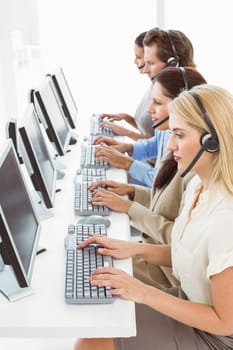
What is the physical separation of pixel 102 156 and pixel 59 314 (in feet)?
3.75

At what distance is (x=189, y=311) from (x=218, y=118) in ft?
1.60

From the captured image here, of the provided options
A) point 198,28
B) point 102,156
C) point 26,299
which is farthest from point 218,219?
point 198,28

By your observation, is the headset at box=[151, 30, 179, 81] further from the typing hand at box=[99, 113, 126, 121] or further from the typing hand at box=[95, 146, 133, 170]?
the typing hand at box=[99, 113, 126, 121]

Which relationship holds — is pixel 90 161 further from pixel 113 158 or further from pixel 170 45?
pixel 170 45

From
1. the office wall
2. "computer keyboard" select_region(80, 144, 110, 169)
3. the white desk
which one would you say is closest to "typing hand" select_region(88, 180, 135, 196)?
"computer keyboard" select_region(80, 144, 110, 169)

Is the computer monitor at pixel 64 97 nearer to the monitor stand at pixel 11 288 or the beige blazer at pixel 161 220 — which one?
the beige blazer at pixel 161 220

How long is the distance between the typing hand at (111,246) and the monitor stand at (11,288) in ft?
0.73

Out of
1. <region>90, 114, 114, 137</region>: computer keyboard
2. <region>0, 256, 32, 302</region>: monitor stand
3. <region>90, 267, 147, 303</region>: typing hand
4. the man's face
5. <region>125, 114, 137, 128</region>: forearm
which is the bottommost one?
<region>125, 114, 137, 128</region>: forearm

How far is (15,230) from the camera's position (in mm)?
1243

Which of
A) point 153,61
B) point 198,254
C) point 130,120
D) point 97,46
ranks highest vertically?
point 153,61

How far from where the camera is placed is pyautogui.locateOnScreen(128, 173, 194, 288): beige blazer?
1688 millimetres

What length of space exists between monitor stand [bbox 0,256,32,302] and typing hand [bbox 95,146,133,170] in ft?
3.25

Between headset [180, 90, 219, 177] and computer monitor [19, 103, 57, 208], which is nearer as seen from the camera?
headset [180, 90, 219, 177]

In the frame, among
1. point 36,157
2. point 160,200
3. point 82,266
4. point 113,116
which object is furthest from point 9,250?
point 113,116
